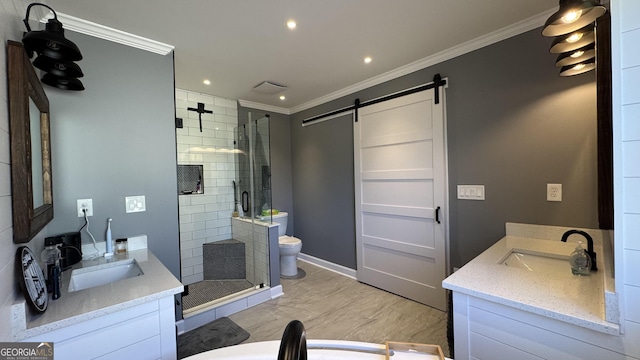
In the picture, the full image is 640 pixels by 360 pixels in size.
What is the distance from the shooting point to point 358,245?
10.5ft

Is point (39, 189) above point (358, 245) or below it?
above

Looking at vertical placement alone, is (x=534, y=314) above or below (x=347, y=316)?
above

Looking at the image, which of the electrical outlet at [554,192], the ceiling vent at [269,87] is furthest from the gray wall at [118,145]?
the electrical outlet at [554,192]

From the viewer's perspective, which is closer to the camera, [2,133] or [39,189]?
[2,133]

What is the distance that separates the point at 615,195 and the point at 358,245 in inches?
101

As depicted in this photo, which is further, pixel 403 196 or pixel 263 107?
pixel 263 107

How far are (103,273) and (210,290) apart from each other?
5.11 feet

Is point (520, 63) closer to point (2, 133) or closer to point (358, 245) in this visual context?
point (358, 245)

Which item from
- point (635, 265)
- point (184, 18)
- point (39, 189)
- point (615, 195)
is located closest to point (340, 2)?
point (184, 18)

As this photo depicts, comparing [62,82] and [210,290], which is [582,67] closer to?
[62,82]

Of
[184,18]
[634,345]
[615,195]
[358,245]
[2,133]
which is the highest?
[184,18]

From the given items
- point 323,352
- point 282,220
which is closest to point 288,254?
point 282,220

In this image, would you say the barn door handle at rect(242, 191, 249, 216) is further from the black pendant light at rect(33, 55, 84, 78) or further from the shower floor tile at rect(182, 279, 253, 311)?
the black pendant light at rect(33, 55, 84, 78)

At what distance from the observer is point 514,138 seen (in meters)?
2.03
